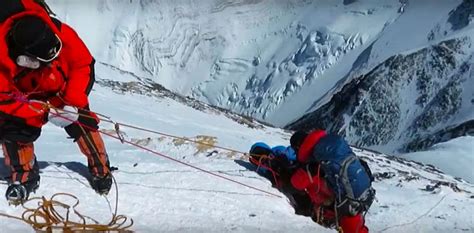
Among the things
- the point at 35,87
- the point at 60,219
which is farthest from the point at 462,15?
A: the point at 60,219

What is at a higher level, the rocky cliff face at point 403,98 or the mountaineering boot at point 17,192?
the mountaineering boot at point 17,192

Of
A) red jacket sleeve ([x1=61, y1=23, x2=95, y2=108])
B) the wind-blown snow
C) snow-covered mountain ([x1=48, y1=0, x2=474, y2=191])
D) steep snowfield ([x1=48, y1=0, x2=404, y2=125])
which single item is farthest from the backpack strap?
steep snowfield ([x1=48, y1=0, x2=404, y2=125])

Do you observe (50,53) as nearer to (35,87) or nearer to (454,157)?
(35,87)

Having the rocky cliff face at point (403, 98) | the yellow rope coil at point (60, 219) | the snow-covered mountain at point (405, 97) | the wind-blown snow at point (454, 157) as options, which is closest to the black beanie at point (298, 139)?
the yellow rope coil at point (60, 219)

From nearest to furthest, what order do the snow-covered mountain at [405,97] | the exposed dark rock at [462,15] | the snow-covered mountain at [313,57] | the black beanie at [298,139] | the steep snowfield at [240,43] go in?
the black beanie at [298,139], the snow-covered mountain at [405,97], the snow-covered mountain at [313,57], the exposed dark rock at [462,15], the steep snowfield at [240,43]

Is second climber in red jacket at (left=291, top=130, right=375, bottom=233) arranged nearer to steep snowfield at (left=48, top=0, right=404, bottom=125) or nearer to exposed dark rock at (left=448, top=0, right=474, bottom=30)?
exposed dark rock at (left=448, top=0, right=474, bottom=30)

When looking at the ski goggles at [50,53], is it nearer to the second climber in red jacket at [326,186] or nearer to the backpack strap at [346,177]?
the second climber in red jacket at [326,186]

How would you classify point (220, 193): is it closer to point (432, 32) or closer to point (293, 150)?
point (293, 150)
